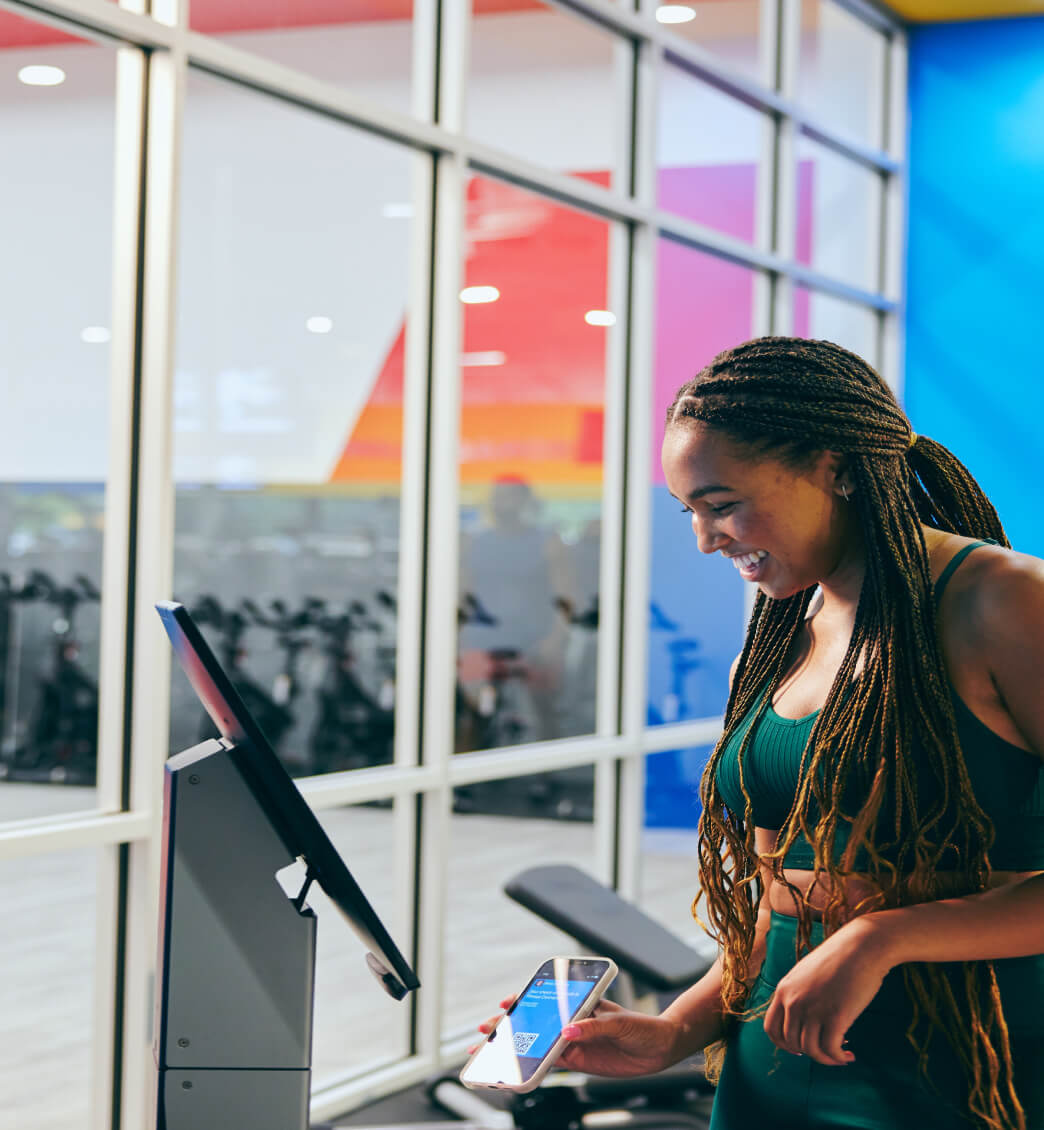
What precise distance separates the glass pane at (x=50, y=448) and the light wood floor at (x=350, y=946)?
7.31 ft

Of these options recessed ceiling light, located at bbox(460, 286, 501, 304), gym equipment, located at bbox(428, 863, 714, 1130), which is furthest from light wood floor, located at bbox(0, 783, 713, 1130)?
recessed ceiling light, located at bbox(460, 286, 501, 304)

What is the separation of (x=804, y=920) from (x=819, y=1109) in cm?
15

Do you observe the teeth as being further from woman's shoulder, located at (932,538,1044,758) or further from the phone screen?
the phone screen

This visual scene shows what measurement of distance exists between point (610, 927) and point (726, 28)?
10.8 ft

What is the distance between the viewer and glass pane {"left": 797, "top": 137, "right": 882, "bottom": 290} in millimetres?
5664

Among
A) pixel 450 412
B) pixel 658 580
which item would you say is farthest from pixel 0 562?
pixel 450 412

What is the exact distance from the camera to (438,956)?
3604 millimetres

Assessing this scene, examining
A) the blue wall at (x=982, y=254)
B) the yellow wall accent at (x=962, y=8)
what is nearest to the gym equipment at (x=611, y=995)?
the blue wall at (x=982, y=254)

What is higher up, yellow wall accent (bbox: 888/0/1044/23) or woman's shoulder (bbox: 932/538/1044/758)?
yellow wall accent (bbox: 888/0/1044/23)

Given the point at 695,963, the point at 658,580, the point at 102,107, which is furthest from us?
the point at 658,580

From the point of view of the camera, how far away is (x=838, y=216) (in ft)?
19.1

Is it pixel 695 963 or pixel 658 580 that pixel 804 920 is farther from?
pixel 658 580

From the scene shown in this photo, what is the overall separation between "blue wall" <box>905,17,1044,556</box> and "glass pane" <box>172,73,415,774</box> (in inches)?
95.8

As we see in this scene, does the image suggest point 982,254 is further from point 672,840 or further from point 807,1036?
point 807,1036
